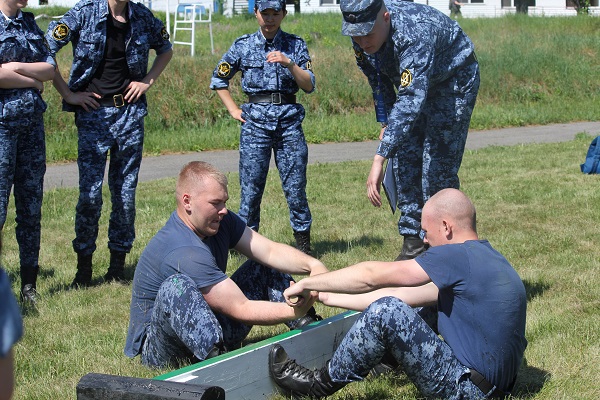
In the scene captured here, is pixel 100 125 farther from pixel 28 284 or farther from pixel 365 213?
pixel 365 213

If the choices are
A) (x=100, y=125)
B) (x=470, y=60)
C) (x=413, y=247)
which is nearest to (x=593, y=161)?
(x=413, y=247)

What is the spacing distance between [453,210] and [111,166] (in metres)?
3.64

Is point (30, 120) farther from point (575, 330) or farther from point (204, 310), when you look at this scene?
point (575, 330)

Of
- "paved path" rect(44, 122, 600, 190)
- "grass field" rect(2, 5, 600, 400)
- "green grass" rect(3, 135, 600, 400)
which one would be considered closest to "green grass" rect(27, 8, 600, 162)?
"grass field" rect(2, 5, 600, 400)

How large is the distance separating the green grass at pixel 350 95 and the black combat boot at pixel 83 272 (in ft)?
22.3

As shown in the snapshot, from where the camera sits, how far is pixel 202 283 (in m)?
4.52

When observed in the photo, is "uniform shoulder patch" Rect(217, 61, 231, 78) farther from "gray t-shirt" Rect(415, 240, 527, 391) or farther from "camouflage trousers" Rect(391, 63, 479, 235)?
"gray t-shirt" Rect(415, 240, 527, 391)

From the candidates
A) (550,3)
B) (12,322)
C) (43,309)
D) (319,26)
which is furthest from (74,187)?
(550,3)

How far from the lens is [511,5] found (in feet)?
157

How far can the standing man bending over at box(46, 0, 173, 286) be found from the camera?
658 centimetres

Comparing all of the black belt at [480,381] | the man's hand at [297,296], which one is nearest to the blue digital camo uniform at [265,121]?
the man's hand at [297,296]

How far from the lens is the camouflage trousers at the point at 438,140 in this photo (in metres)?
6.02

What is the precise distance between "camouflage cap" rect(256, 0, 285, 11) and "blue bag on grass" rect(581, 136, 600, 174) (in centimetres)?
599

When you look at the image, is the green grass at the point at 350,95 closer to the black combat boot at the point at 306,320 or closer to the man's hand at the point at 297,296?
the black combat boot at the point at 306,320
